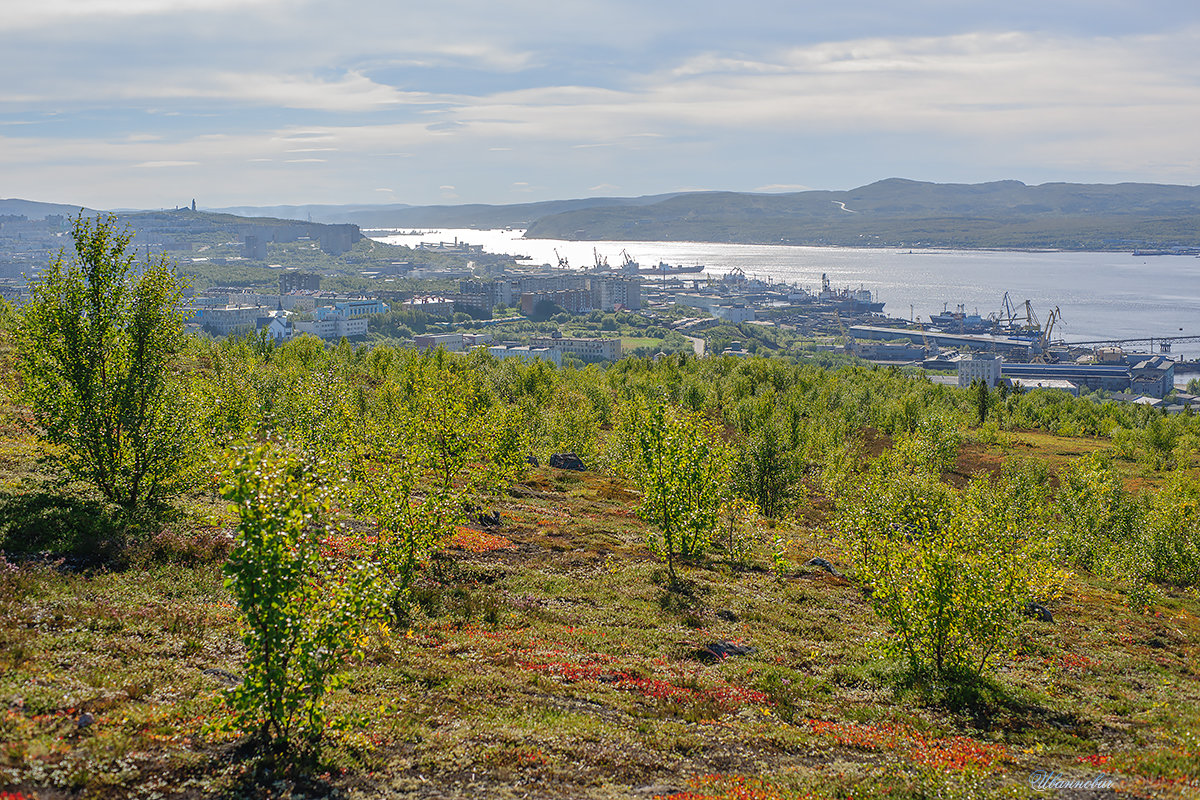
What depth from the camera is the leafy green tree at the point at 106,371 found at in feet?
92.8

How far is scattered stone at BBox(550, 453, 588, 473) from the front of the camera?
236 ft

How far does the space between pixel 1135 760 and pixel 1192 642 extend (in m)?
22.1

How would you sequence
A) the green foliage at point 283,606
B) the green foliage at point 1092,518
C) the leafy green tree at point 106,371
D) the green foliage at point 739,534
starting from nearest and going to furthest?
the green foliage at point 283,606, the leafy green tree at point 106,371, the green foliage at point 739,534, the green foliage at point 1092,518

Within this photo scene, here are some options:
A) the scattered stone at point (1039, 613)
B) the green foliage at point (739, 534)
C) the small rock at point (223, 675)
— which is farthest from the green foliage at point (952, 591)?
the small rock at point (223, 675)

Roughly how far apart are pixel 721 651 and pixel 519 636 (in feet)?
23.7

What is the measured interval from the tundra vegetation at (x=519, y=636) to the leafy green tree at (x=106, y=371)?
41 centimetres

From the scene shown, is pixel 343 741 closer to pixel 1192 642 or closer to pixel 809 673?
pixel 809 673

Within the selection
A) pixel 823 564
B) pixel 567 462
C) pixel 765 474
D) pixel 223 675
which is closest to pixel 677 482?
pixel 823 564

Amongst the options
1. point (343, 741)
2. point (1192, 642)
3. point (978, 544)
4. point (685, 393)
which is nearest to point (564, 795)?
point (343, 741)

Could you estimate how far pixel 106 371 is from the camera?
29.4 m

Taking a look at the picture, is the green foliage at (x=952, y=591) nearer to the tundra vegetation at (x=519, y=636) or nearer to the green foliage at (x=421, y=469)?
the tundra vegetation at (x=519, y=636)

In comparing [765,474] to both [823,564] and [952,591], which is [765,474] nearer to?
[823,564]

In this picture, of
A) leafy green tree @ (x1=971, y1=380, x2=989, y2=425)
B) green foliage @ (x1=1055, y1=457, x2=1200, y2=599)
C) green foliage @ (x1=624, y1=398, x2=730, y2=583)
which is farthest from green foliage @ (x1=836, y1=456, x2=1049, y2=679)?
leafy green tree @ (x1=971, y1=380, x2=989, y2=425)

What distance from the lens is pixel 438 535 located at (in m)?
29.3
